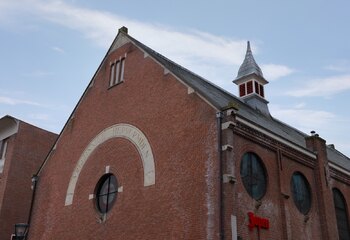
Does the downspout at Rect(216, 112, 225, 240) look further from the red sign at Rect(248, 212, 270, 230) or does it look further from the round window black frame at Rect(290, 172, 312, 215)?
the round window black frame at Rect(290, 172, 312, 215)

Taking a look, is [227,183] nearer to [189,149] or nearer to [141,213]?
[189,149]

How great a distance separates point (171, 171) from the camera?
17750 mm

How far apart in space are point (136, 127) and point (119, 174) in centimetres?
236

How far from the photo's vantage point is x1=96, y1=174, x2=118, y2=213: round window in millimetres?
20486

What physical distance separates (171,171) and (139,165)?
89.2 inches

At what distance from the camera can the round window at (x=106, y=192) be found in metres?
20.5

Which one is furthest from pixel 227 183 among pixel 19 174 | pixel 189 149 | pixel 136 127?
pixel 19 174

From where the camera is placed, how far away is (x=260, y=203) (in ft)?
57.7

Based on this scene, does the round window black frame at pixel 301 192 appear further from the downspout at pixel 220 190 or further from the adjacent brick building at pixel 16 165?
the adjacent brick building at pixel 16 165

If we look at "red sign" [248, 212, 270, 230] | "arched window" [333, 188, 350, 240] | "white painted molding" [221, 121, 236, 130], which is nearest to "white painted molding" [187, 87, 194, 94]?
"white painted molding" [221, 121, 236, 130]

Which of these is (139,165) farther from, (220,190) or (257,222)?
(257,222)

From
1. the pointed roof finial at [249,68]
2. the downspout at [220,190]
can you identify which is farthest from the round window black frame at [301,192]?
the pointed roof finial at [249,68]

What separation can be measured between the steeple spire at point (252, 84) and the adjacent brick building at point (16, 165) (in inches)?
584

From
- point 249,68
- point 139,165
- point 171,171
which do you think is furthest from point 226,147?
point 249,68
